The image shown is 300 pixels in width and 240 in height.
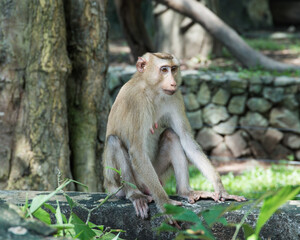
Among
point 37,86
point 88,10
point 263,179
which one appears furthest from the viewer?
point 263,179

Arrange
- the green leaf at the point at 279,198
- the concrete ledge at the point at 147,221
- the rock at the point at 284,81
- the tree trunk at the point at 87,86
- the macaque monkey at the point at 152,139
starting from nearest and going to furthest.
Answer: the green leaf at the point at 279,198 → the concrete ledge at the point at 147,221 → the macaque monkey at the point at 152,139 → the tree trunk at the point at 87,86 → the rock at the point at 284,81

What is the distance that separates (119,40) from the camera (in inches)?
570

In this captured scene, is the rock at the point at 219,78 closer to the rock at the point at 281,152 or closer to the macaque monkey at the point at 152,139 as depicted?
the rock at the point at 281,152

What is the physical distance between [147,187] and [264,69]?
18.9 ft

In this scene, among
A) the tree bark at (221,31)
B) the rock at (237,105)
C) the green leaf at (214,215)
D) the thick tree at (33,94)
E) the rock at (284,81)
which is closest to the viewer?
the green leaf at (214,215)

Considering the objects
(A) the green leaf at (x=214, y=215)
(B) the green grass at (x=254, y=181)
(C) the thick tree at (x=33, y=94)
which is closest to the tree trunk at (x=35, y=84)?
(C) the thick tree at (x=33, y=94)

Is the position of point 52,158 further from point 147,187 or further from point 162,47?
point 162,47

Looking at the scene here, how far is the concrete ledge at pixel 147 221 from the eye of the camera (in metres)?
3.35

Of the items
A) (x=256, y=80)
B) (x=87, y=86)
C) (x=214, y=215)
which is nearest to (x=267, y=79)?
(x=256, y=80)

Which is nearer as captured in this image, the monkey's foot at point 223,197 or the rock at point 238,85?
the monkey's foot at point 223,197

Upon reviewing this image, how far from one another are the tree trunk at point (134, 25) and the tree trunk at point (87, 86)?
139 inches

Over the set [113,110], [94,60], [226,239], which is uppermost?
[94,60]

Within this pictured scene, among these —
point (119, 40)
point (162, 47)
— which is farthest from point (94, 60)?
point (119, 40)

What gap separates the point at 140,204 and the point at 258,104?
18.1 feet
